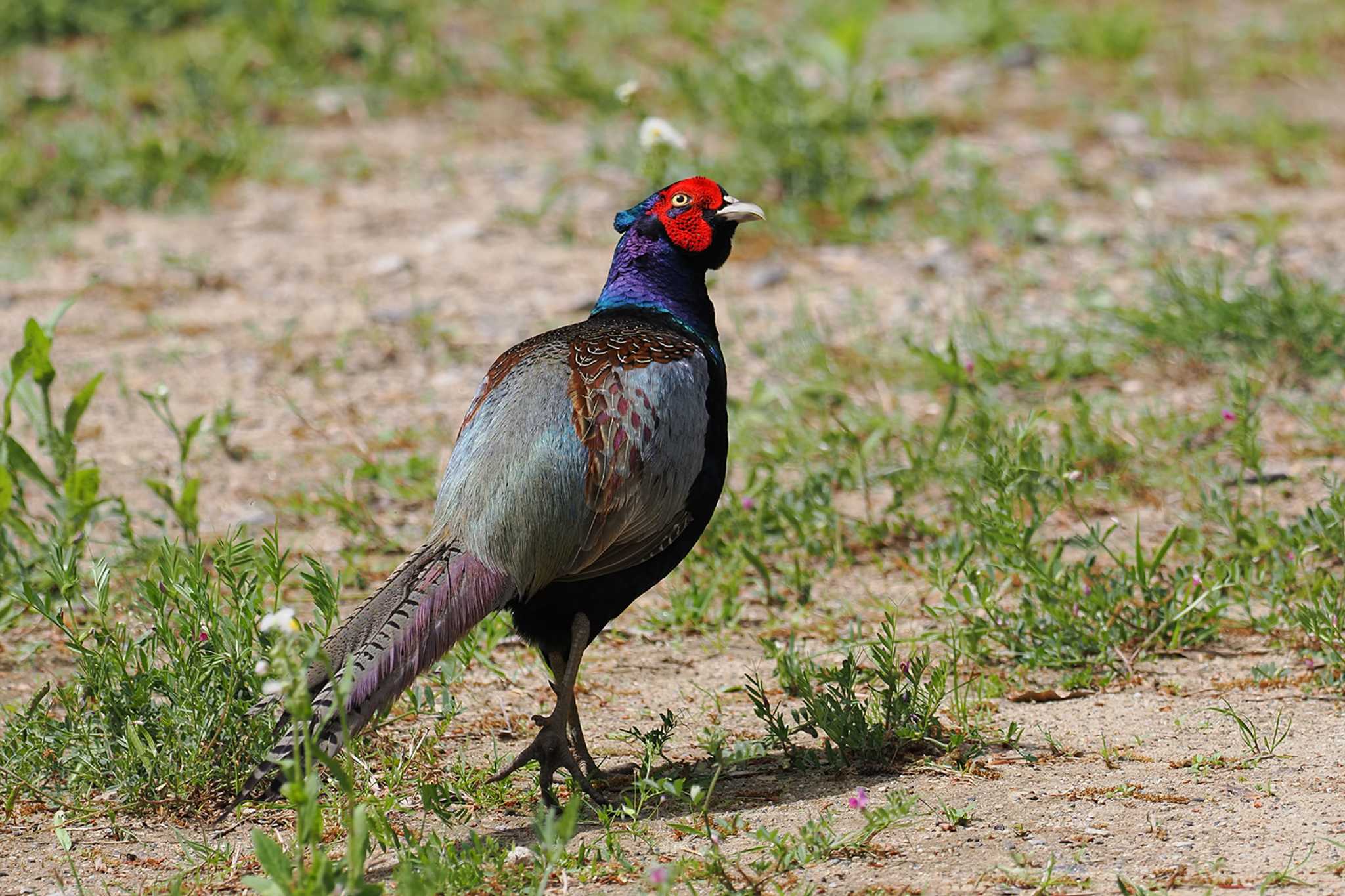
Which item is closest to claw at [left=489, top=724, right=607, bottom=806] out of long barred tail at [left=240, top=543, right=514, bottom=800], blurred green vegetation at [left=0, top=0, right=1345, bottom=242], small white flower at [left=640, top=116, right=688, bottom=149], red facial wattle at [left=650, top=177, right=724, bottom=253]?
long barred tail at [left=240, top=543, right=514, bottom=800]

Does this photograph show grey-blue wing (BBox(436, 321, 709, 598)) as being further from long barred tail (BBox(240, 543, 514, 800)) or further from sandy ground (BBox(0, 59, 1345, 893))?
sandy ground (BBox(0, 59, 1345, 893))

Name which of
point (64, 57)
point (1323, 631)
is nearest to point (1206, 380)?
point (1323, 631)

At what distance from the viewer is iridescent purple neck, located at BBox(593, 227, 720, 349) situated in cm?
425

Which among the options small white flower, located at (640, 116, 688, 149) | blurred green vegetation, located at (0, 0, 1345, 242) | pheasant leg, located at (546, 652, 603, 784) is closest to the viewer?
pheasant leg, located at (546, 652, 603, 784)

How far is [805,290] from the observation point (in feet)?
22.8

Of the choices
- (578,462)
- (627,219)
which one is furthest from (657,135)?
(578,462)

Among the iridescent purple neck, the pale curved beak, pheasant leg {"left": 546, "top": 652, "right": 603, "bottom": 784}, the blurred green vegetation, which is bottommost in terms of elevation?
pheasant leg {"left": 546, "top": 652, "right": 603, "bottom": 784}

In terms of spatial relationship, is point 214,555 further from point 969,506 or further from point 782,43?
point 782,43

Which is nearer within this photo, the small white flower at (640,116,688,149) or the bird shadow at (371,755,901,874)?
the bird shadow at (371,755,901,874)

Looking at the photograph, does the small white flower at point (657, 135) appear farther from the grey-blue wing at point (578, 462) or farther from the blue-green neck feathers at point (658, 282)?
the grey-blue wing at point (578, 462)

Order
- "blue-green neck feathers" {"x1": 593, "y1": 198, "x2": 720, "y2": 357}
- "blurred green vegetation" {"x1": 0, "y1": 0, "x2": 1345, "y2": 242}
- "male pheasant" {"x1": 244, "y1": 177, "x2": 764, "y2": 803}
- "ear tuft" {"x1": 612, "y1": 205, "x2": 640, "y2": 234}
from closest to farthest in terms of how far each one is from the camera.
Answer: "male pheasant" {"x1": 244, "y1": 177, "x2": 764, "y2": 803}
"blue-green neck feathers" {"x1": 593, "y1": 198, "x2": 720, "y2": 357}
"ear tuft" {"x1": 612, "y1": 205, "x2": 640, "y2": 234}
"blurred green vegetation" {"x1": 0, "y1": 0, "x2": 1345, "y2": 242}

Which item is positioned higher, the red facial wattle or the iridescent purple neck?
the red facial wattle

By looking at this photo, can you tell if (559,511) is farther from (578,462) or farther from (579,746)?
(579,746)

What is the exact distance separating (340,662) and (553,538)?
0.55m
